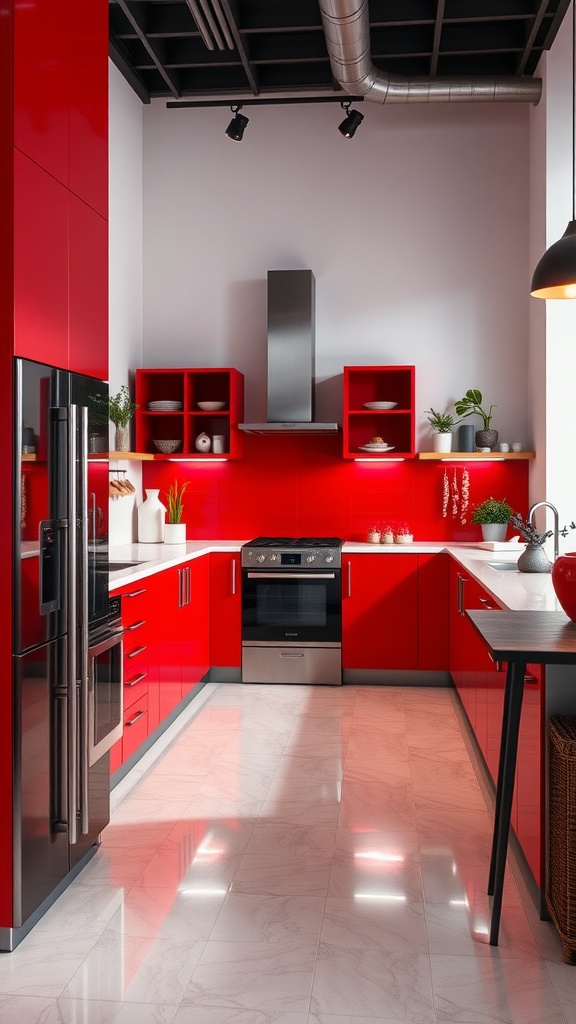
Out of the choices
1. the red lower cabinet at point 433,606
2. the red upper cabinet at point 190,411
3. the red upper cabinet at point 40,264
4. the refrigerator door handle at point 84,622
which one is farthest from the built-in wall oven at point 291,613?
the red upper cabinet at point 40,264

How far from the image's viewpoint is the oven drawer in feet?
18.9

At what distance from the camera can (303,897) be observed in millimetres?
2887

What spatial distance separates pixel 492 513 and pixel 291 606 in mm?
1456

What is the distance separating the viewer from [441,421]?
599 centimetres

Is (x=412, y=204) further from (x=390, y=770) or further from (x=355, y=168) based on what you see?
(x=390, y=770)

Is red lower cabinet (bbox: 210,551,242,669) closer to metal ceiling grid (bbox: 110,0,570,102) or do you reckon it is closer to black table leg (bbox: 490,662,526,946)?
metal ceiling grid (bbox: 110,0,570,102)

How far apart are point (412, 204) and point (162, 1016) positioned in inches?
211

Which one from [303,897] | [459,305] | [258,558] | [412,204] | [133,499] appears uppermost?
A: [412,204]

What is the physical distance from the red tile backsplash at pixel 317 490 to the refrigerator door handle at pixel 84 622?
3.48 meters

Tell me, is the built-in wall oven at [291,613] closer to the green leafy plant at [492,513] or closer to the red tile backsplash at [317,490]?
the red tile backsplash at [317,490]

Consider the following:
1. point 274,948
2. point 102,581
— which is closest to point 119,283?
point 102,581

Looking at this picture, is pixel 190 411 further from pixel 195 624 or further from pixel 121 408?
pixel 195 624

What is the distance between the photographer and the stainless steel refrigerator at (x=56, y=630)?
2531mm

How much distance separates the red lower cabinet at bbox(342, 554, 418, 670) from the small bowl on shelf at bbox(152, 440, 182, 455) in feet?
4.72
